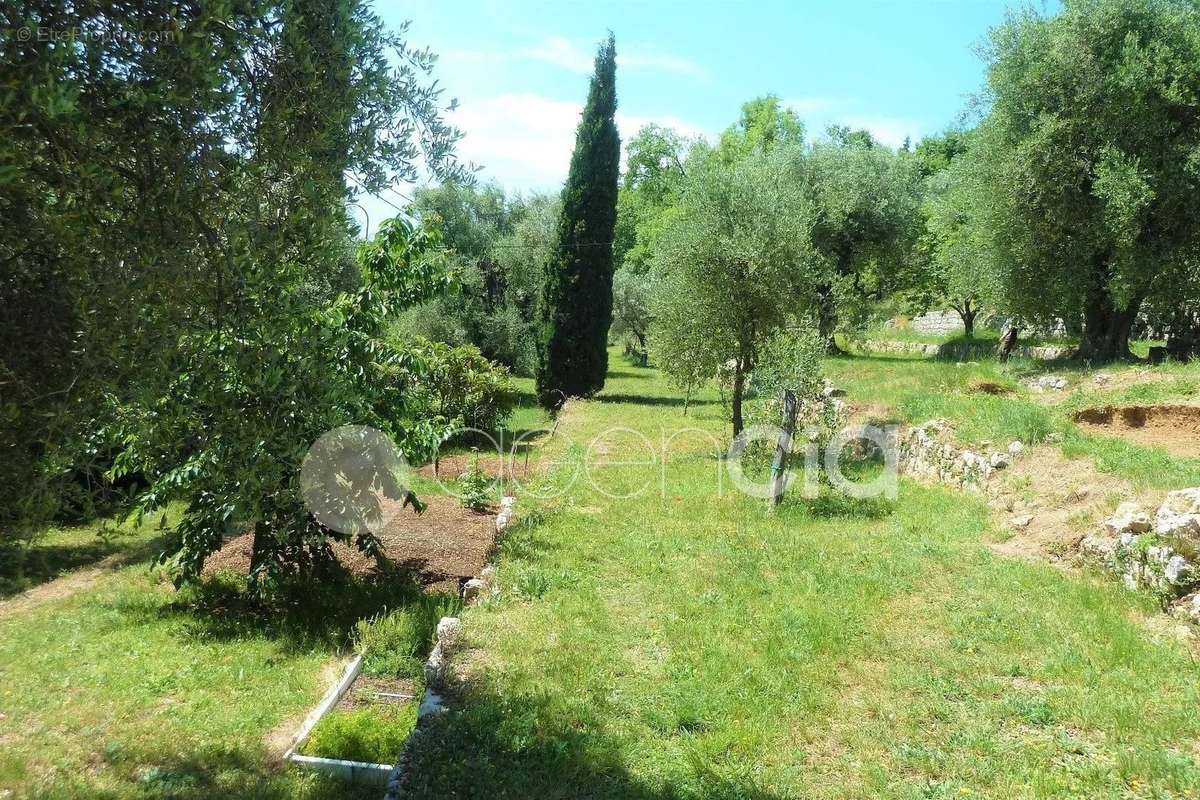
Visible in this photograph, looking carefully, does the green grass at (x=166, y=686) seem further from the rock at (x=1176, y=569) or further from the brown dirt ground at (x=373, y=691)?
the rock at (x=1176, y=569)

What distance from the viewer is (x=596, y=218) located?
2766 centimetres

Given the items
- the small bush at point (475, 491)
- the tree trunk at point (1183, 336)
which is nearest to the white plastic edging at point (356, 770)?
the small bush at point (475, 491)

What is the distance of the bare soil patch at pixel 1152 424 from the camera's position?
31.1 feet

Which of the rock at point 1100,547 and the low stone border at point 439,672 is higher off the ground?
the rock at point 1100,547

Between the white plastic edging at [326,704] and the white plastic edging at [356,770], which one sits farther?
the white plastic edging at [326,704]

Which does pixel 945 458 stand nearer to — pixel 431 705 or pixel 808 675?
pixel 808 675

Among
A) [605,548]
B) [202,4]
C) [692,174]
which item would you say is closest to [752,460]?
[605,548]

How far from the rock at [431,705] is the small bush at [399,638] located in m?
1.78

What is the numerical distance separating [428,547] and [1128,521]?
845cm

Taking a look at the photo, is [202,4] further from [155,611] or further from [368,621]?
[155,611]

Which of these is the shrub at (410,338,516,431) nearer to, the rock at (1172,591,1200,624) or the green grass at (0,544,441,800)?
the green grass at (0,544,441,800)

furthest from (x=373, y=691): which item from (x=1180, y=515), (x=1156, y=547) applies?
(x=1180, y=515)

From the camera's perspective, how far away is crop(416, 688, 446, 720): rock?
16.9 ft

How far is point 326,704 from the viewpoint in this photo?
625 centimetres
